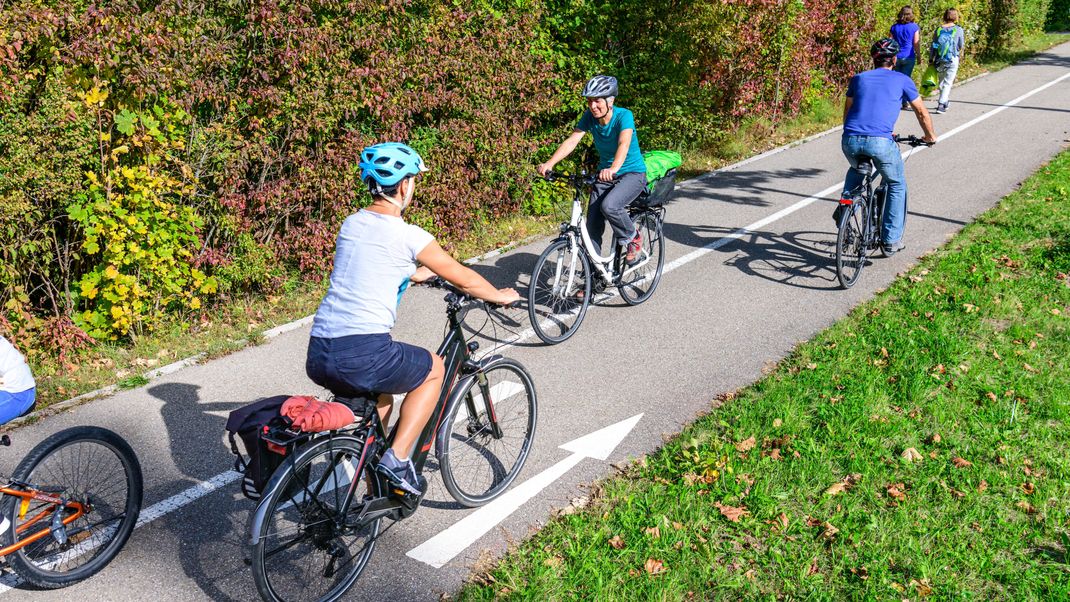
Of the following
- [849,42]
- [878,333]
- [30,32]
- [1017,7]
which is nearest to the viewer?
[30,32]

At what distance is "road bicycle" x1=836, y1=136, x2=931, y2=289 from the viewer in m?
8.20

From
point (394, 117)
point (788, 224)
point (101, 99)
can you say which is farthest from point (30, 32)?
point (788, 224)

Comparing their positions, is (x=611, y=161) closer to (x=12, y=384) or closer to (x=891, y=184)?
(x=891, y=184)

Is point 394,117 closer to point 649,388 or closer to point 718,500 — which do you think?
point 649,388

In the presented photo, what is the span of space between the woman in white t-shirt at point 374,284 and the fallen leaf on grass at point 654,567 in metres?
1.42

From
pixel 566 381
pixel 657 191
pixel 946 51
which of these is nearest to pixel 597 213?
pixel 657 191

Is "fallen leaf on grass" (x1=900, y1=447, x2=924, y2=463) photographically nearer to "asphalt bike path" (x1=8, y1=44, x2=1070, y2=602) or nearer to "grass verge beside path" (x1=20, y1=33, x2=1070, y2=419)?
"asphalt bike path" (x1=8, y1=44, x2=1070, y2=602)

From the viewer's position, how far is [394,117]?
8.49 metres

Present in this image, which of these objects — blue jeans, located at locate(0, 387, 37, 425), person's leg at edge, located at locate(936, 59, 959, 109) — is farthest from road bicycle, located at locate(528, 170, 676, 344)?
person's leg at edge, located at locate(936, 59, 959, 109)

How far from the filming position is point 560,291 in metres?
7.33

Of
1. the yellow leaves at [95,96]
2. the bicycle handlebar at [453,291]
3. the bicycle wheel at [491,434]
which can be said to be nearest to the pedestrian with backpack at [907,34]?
the bicycle wheel at [491,434]

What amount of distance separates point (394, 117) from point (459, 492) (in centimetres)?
498

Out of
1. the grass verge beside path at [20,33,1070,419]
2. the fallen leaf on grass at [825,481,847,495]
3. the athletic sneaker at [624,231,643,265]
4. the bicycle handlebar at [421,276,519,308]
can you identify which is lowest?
the fallen leaf on grass at [825,481,847,495]

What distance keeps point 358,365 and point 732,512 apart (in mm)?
2333
